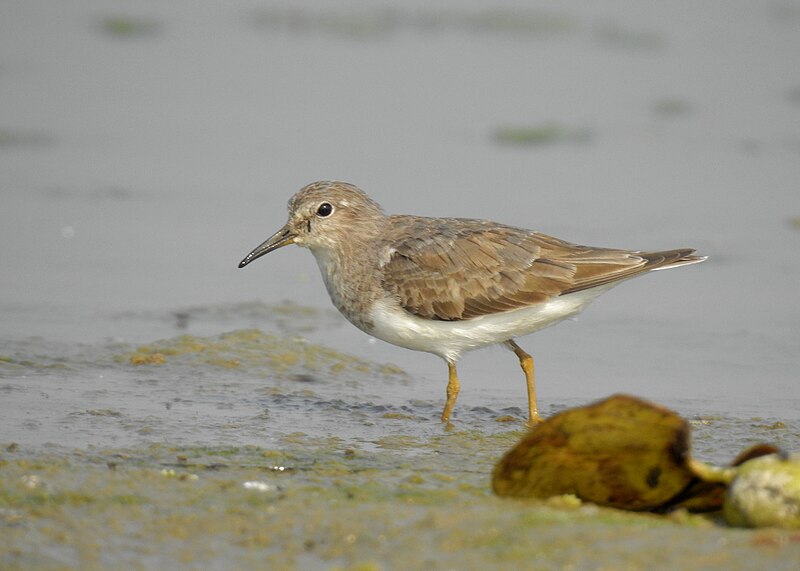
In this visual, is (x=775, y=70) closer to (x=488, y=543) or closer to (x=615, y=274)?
(x=615, y=274)

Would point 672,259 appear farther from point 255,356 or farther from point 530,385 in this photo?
point 255,356

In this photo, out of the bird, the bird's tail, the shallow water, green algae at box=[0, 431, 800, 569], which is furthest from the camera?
the bird's tail

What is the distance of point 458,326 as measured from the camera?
26.6 feet

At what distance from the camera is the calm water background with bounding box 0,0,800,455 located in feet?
28.7

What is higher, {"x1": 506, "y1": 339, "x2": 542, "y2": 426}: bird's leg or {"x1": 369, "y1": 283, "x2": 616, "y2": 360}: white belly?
{"x1": 369, "y1": 283, "x2": 616, "y2": 360}: white belly

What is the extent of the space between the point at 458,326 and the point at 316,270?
347cm

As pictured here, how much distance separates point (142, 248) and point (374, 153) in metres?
3.55

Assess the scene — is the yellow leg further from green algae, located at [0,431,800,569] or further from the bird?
green algae, located at [0,431,800,569]

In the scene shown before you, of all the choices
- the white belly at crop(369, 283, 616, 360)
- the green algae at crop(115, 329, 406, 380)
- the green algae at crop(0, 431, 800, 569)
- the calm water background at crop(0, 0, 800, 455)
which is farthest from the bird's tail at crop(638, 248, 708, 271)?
the green algae at crop(0, 431, 800, 569)

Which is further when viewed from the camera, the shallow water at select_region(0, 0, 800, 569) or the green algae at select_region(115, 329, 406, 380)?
the green algae at select_region(115, 329, 406, 380)

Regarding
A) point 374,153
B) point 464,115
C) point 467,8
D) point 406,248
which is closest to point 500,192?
point 374,153

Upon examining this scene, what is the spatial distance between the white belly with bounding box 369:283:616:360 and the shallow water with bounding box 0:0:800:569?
0.44 m

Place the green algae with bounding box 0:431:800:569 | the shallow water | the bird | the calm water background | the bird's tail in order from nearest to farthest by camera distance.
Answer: the green algae with bounding box 0:431:800:569, the shallow water, the bird, the bird's tail, the calm water background

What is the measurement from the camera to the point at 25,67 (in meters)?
18.1
